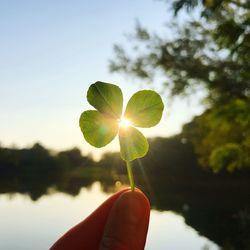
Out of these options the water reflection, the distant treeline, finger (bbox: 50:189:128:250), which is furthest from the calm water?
finger (bbox: 50:189:128:250)

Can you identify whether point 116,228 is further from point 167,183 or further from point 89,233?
point 167,183

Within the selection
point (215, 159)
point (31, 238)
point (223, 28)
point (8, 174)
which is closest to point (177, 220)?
point (31, 238)

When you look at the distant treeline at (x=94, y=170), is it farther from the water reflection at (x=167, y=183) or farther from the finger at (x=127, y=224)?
the finger at (x=127, y=224)

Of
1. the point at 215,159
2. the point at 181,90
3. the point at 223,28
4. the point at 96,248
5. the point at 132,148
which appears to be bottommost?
the point at 96,248

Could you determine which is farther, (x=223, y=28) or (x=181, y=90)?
(x=181, y=90)

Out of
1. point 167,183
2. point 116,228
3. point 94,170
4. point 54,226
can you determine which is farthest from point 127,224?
point 94,170

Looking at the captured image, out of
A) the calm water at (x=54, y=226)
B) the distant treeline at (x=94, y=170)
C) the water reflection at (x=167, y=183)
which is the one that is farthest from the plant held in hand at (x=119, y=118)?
the distant treeline at (x=94, y=170)

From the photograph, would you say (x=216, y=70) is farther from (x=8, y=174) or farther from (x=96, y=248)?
(x=8, y=174)

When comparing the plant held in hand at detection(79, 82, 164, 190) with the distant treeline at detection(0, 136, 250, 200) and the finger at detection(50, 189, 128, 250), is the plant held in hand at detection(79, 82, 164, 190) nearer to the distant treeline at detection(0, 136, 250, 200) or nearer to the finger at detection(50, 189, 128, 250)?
the finger at detection(50, 189, 128, 250)
